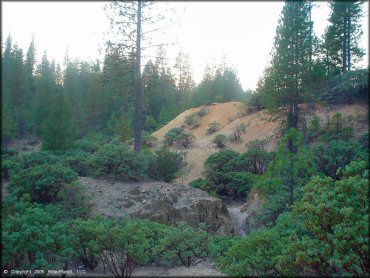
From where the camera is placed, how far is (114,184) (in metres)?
11.9

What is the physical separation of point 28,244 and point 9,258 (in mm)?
343

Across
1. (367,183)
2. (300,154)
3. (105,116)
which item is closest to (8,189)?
(300,154)

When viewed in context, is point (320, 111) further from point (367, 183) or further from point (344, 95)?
point (367, 183)

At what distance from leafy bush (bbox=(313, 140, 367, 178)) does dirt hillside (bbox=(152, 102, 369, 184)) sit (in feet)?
11.6

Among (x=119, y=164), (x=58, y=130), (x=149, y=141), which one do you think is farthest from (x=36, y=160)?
(x=149, y=141)

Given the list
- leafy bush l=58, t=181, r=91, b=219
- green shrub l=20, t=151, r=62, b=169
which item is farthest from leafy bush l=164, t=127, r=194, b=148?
leafy bush l=58, t=181, r=91, b=219

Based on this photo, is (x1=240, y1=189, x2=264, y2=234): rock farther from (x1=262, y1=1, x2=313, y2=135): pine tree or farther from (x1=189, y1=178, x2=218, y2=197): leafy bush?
(x1=262, y1=1, x2=313, y2=135): pine tree

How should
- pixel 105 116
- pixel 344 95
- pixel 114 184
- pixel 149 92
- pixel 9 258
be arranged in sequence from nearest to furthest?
pixel 9 258, pixel 114 184, pixel 149 92, pixel 344 95, pixel 105 116

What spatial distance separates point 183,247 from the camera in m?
6.01

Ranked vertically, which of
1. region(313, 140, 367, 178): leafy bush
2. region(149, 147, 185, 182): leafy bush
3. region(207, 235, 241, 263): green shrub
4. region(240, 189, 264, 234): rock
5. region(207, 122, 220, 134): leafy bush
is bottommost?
region(240, 189, 264, 234): rock

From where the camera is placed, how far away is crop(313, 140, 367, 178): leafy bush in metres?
12.6

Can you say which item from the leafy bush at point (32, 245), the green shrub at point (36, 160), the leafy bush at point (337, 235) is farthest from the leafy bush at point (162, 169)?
the leafy bush at point (337, 235)

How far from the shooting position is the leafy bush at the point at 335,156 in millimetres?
12625

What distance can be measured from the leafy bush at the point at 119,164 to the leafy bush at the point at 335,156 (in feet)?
22.8
